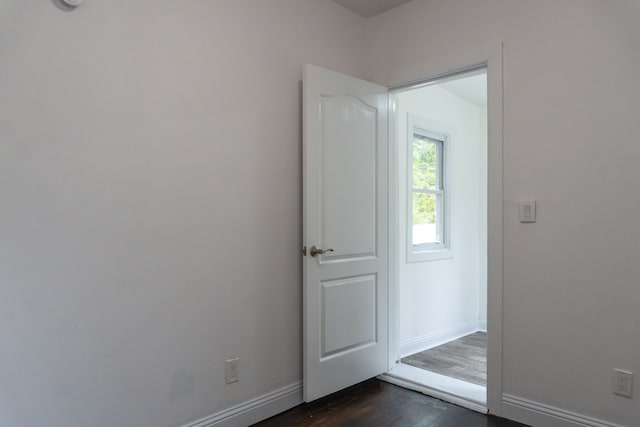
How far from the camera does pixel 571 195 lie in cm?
223

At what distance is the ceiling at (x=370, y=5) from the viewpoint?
9.69 feet

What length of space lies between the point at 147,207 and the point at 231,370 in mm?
1012

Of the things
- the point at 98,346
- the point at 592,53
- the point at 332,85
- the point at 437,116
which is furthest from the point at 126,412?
the point at 437,116

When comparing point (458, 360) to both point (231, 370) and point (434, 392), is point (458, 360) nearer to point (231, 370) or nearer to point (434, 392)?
point (434, 392)

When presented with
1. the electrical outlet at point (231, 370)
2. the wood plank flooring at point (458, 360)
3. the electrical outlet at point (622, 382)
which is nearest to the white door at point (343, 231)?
the electrical outlet at point (231, 370)

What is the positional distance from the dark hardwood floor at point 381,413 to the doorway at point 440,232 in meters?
0.27

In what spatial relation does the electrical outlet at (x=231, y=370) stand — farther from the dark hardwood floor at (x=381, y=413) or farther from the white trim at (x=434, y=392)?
the white trim at (x=434, y=392)

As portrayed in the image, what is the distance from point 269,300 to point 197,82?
1.30 metres

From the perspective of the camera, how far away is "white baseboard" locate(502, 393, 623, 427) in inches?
85.2

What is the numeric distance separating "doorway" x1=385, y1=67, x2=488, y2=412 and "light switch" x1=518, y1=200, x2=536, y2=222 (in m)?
1.00

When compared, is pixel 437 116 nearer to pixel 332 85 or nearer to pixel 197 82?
pixel 332 85

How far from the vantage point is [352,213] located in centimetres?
283

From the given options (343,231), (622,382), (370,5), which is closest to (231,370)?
(343,231)

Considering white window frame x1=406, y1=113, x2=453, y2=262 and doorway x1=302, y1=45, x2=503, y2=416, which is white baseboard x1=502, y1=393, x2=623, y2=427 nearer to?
doorway x1=302, y1=45, x2=503, y2=416
